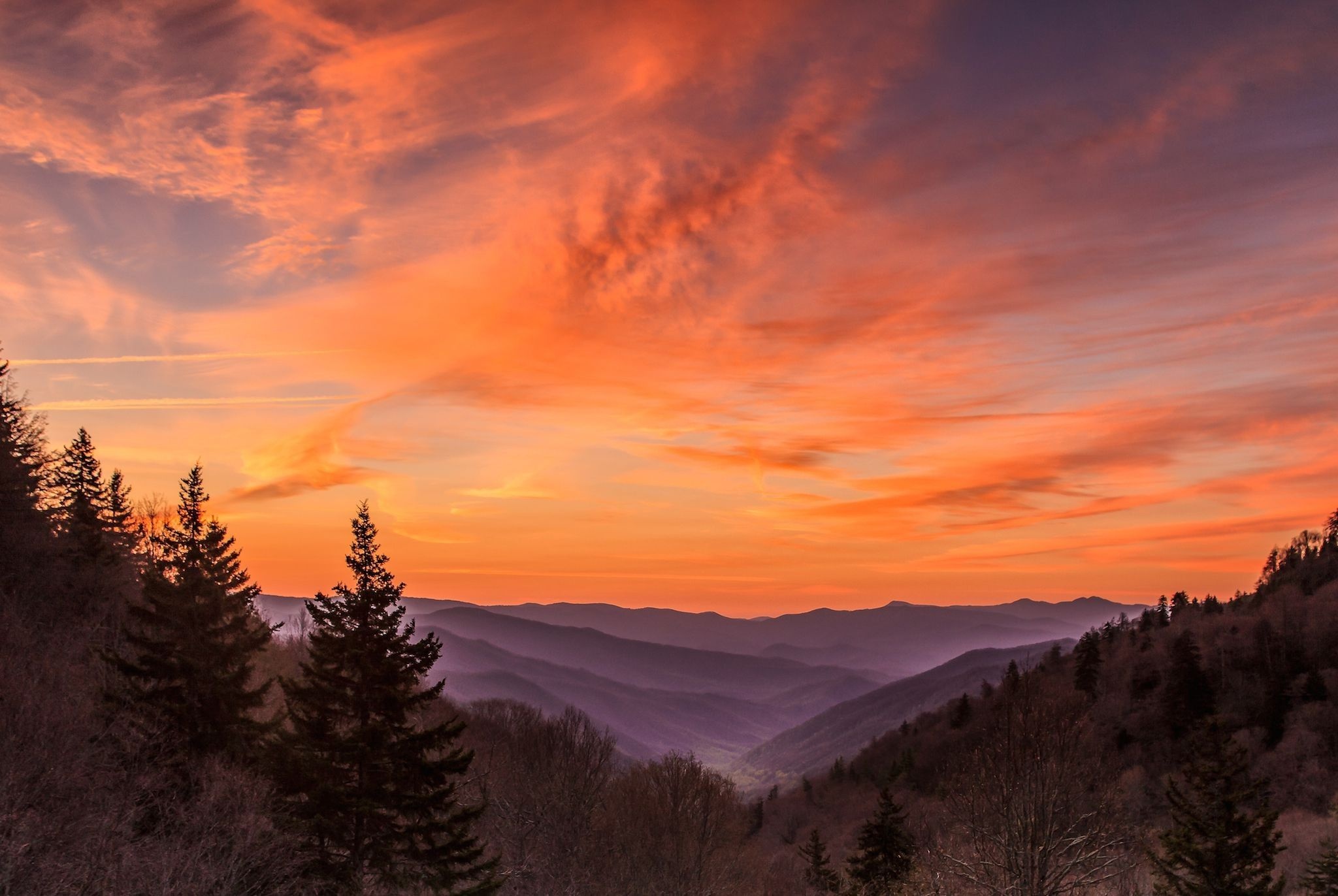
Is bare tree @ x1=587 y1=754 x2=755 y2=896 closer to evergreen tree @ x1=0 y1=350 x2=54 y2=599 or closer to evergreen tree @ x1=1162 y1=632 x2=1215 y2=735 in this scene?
evergreen tree @ x1=0 y1=350 x2=54 y2=599

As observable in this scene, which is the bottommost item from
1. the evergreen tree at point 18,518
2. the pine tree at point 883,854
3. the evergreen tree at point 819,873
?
the evergreen tree at point 819,873

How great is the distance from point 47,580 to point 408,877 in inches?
1304

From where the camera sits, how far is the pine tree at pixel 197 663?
30484mm

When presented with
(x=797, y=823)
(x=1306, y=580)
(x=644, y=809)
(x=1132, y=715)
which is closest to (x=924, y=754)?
(x=797, y=823)

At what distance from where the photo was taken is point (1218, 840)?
34156 millimetres

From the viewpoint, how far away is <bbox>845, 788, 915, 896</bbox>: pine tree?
59.2 m

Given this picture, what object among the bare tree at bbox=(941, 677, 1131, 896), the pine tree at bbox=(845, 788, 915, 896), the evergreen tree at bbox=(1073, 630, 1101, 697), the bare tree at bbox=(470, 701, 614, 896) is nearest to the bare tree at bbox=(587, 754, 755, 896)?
the bare tree at bbox=(470, 701, 614, 896)

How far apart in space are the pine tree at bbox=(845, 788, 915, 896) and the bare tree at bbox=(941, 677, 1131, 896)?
32905 mm

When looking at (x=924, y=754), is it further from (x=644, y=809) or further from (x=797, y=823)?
(x=644, y=809)

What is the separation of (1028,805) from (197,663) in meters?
29.8

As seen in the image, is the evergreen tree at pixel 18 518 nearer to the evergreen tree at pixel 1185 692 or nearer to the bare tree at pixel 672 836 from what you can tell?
the bare tree at pixel 672 836

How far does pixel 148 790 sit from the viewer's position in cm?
2778

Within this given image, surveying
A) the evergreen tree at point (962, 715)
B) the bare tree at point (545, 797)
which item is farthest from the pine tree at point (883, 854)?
the evergreen tree at point (962, 715)

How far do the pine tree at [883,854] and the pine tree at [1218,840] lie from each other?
26617 millimetres
